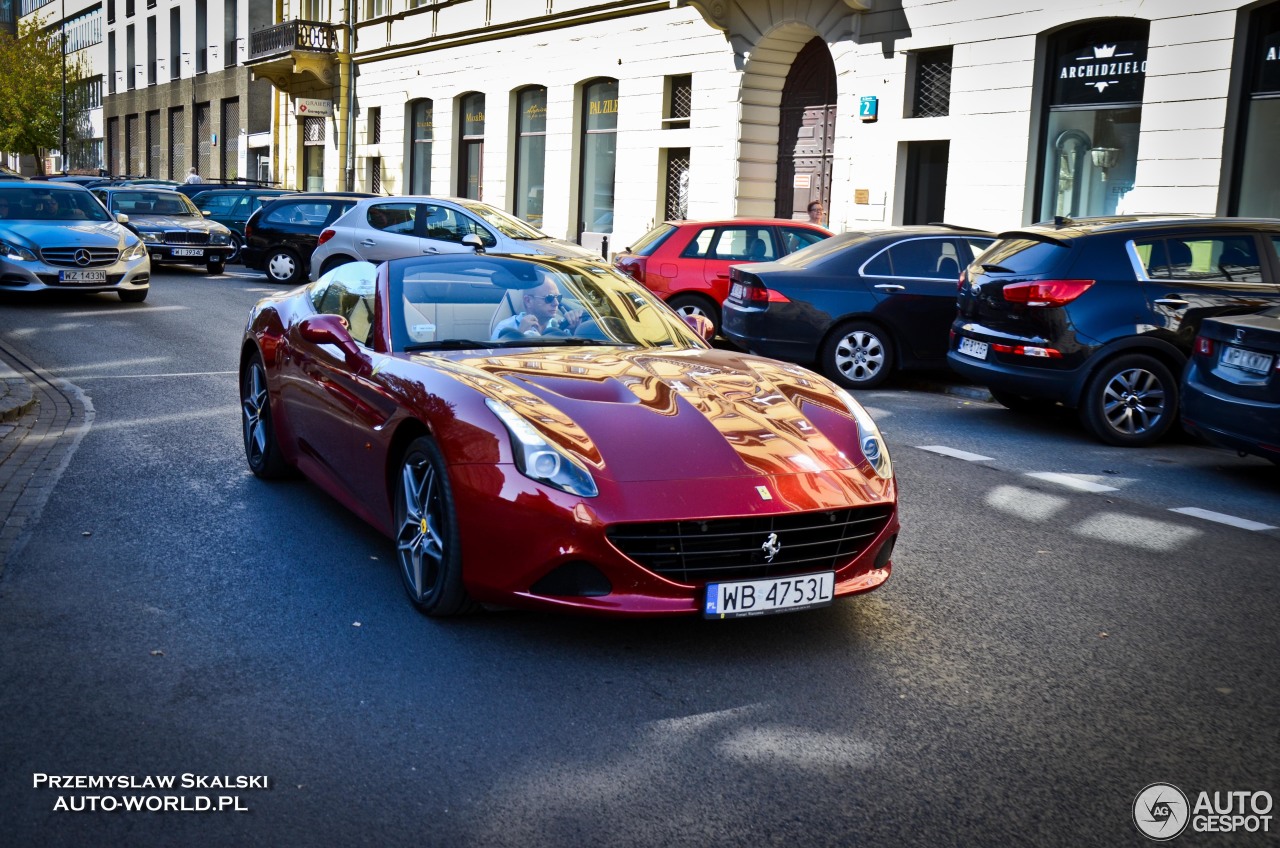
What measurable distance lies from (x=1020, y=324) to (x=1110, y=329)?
2.14ft

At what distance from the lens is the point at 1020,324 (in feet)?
34.4

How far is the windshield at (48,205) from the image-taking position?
19.0 metres

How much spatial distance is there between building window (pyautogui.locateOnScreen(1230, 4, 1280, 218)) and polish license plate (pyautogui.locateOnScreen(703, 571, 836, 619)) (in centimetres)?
1315

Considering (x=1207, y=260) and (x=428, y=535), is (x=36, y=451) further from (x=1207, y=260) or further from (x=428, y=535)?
(x=1207, y=260)

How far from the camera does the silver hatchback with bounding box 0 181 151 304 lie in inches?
703

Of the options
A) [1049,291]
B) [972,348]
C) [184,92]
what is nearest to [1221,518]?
[1049,291]

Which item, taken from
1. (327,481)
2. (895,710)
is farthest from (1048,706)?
(327,481)

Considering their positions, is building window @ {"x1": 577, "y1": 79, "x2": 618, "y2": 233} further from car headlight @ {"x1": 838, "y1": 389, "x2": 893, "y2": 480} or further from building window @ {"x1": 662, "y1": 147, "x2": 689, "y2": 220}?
car headlight @ {"x1": 838, "y1": 389, "x2": 893, "y2": 480}

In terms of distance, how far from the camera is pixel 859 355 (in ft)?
42.9

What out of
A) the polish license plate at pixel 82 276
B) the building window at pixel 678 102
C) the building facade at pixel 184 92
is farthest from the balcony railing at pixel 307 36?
the polish license plate at pixel 82 276

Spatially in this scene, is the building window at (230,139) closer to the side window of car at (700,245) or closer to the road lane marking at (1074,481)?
the side window of car at (700,245)

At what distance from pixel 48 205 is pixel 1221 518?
16.6 m

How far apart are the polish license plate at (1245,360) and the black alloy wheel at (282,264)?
59.6ft

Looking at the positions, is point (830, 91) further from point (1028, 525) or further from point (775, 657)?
point (775, 657)
